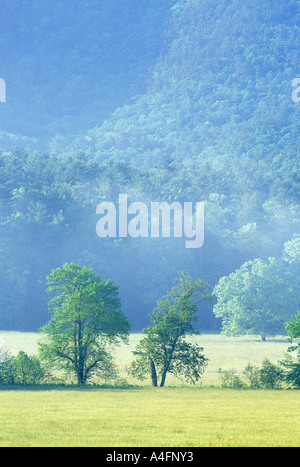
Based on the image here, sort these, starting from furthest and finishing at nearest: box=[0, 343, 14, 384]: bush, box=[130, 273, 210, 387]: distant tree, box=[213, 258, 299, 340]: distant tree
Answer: box=[213, 258, 299, 340]: distant tree
box=[130, 273, 210, 387]: distant tree
box=[0, 343, 14, 384]: bush

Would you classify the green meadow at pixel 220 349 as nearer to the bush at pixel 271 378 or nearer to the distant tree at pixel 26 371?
the bush at pixel 271 378

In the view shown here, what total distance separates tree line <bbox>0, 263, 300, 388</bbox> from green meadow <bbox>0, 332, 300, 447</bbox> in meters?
1.48

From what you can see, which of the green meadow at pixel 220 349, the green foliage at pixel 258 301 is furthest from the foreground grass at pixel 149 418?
the green foliage at pixel 258 301

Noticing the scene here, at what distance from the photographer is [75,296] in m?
38.5

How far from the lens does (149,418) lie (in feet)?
82.0

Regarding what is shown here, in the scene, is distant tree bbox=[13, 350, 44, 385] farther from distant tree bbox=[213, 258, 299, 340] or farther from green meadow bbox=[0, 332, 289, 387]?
distant tree bbox=[213, 258, 299, 340]

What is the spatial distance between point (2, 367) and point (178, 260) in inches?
3953

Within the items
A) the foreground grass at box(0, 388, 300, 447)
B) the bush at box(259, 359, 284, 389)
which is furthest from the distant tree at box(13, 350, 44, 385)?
the bush at box(259, 359, 284, 389)

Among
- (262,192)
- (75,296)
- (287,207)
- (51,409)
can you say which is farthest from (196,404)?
(262,192)

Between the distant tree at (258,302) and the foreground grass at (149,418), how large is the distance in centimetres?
6757

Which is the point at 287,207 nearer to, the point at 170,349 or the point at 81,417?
the point at 170,349

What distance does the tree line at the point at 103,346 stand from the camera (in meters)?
36.8

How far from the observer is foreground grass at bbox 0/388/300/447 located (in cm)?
2006

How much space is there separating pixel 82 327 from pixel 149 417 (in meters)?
13.4
